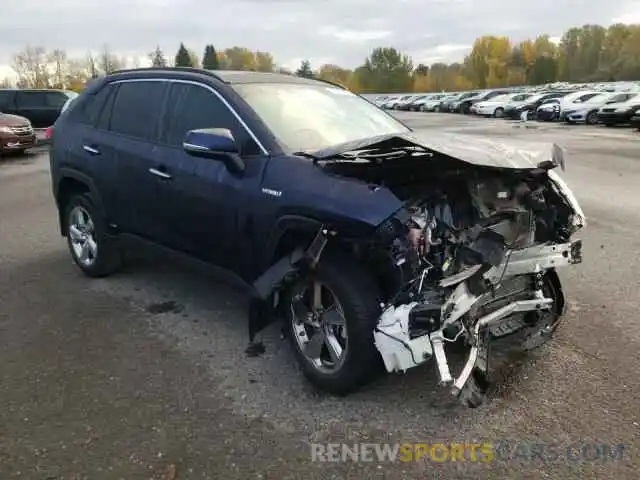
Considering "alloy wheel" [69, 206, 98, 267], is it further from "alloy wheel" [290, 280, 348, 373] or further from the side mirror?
"alloy wheel" [290, 280, 348, 373]

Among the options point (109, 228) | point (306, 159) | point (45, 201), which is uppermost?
point (306, 159)

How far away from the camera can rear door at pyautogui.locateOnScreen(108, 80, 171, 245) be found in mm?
4625

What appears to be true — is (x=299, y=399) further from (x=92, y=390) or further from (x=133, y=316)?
(x=133, y=316)

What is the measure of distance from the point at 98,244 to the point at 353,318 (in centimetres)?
306

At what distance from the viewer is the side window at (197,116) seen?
13.2 ft

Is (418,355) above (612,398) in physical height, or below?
above

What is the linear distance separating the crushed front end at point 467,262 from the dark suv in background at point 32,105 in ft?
71.8

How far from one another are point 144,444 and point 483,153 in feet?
7.63

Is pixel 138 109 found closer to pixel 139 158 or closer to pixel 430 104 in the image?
pixel 139 158

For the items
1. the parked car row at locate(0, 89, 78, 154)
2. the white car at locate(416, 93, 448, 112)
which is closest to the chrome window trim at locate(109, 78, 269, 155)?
the parked car row at locate(0, 89, 78, 154)

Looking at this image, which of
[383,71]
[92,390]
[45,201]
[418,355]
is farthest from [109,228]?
[383,71]

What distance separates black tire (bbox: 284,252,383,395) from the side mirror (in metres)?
0.89

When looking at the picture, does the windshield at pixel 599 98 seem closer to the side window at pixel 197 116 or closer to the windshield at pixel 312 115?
the windshield at pixel 312 115

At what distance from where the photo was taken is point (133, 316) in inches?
189
